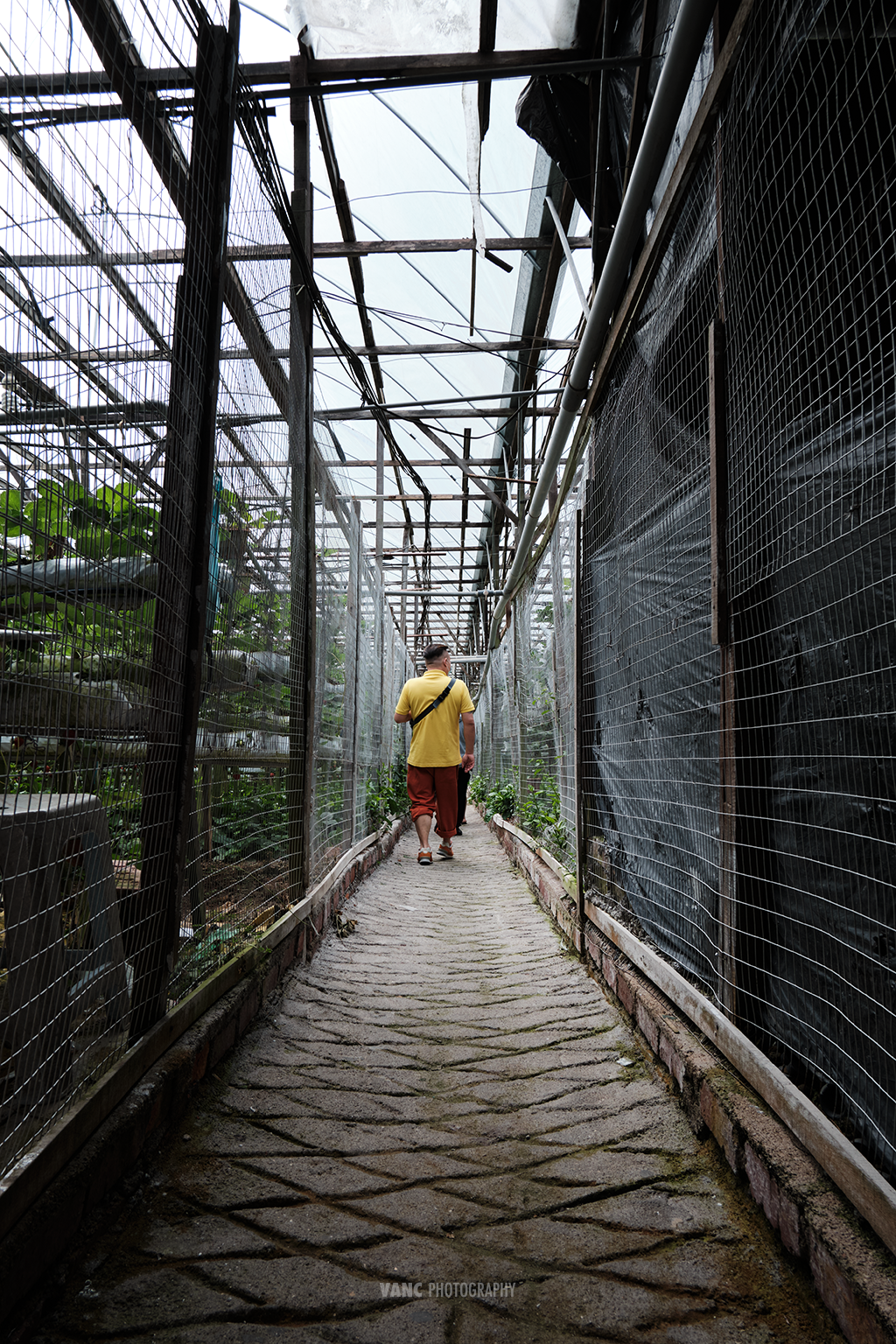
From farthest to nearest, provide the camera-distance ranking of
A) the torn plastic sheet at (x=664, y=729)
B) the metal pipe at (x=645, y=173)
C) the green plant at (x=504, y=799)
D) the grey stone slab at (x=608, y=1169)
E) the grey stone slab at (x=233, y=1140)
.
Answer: the green plant at (x=504, y=799) < the torn plastic sheet at (x=664, y=729) < the metal pipe at (x=645, y=173) < the grey stone slab at (x=233, y=1140) < the grey stone slab at (x=608, y=1169)

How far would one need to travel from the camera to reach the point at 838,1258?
1.42 m

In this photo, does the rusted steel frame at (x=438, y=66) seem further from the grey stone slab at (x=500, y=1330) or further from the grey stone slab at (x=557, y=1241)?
the grey stone slab at (x=500, y=1330)

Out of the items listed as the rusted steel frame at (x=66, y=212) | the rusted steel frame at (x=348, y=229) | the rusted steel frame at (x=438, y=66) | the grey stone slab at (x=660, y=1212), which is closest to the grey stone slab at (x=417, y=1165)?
the grey stone slab at (x=660, y=1212)

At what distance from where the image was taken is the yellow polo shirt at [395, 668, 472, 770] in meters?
7.90

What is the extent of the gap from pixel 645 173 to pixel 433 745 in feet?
18.2

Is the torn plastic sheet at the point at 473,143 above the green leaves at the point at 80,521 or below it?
above

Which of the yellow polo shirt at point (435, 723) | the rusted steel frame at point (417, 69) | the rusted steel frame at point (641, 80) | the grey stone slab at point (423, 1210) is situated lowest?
the grey stone slab at point (423, 1210)

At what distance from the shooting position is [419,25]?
4.31 m

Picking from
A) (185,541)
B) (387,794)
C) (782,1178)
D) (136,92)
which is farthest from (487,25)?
(387,794)

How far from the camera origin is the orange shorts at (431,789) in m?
7.95

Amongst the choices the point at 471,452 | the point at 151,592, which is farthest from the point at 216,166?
the point at 471,452

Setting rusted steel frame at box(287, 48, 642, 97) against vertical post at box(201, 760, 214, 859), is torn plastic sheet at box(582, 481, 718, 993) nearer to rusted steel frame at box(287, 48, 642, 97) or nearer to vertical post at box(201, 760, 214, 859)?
vertical post at box(201, 760, 214, 859)

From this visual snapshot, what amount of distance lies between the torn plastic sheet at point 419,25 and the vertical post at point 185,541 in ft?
6.20

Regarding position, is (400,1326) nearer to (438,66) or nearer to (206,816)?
(206,816)
